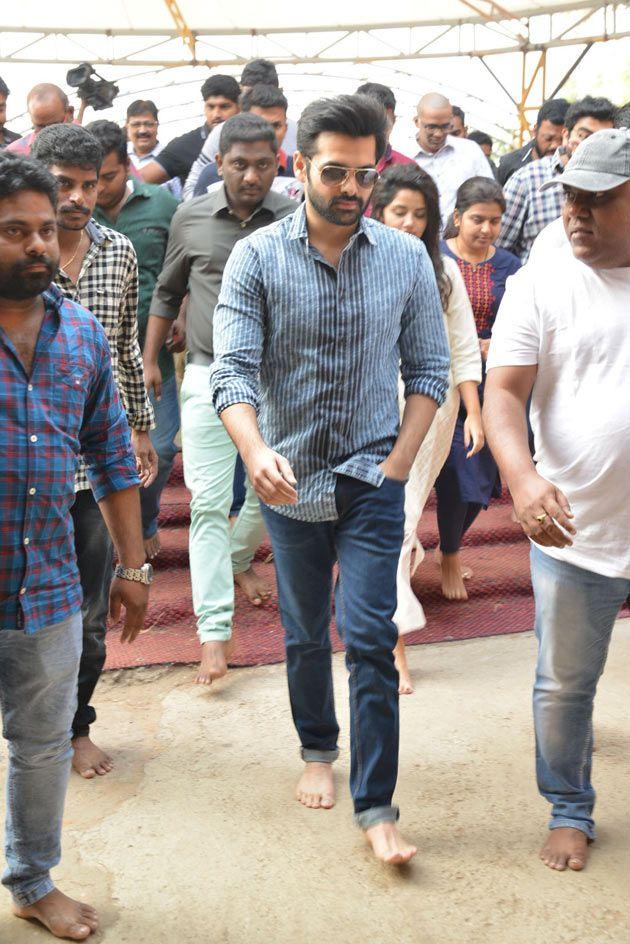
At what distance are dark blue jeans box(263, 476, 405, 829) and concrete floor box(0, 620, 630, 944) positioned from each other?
282 mm

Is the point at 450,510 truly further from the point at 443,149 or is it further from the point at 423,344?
the point at 443,149

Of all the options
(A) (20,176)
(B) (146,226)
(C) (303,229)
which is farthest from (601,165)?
(B) (146,226)

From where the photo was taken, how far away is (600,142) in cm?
299

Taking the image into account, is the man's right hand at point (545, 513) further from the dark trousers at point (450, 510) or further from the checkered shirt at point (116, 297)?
the dark trousers at point (450, 510)

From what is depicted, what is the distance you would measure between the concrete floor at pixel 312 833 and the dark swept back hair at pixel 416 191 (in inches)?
73.5

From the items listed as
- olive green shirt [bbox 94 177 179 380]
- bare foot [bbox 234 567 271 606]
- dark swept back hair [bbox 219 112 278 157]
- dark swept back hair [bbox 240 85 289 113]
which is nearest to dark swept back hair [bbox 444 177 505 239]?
dark swept back hair [bbox 219 112 278 157]

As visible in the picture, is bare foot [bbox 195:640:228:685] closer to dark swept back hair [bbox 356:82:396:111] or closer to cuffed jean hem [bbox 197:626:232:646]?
cuffed jean hem [bbox 197:626:232:646]

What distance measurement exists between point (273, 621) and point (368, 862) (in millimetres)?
2182

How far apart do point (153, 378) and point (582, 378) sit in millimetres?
2593

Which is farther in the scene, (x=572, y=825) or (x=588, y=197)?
(x=572, y=825)

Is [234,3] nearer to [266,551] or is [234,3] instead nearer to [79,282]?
[266,551]

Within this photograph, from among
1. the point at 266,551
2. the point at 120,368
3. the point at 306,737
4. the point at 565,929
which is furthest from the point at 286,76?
the point at 565,929

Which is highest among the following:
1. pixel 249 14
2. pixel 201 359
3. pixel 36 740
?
pixel 249 14

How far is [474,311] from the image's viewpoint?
5785mm
